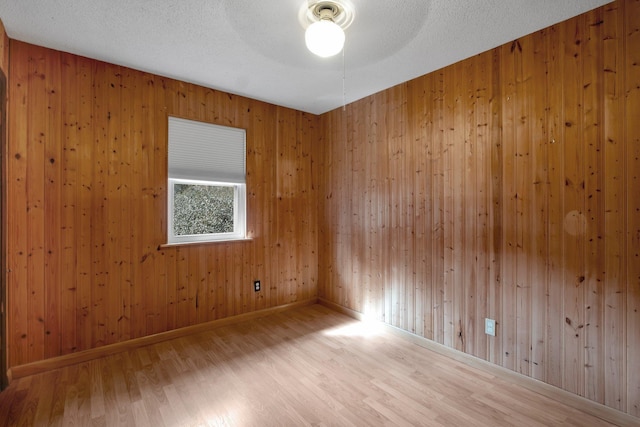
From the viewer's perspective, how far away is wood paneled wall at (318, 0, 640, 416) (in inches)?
71.4

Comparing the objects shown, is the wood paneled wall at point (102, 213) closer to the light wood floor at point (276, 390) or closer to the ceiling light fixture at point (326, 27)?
the light wood floor at point (276, 390)

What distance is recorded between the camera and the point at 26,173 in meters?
2.29

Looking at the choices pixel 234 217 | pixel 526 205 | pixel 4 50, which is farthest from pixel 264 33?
pixel 526 205

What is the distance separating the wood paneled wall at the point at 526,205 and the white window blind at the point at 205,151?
153 centimetres

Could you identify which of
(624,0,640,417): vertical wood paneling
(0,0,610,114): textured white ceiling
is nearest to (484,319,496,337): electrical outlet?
(624,0,640,417): vertical wood paneling

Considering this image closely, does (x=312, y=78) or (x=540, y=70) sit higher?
(x=312, y=78)

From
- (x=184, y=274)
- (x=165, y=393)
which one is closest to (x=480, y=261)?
(x=165, y=393)

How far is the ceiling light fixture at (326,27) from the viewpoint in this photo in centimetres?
172

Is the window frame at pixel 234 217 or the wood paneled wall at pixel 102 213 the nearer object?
the wood paneled wall at pixel 102 213

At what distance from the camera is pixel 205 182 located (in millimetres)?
3191

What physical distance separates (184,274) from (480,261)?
2.75 meters

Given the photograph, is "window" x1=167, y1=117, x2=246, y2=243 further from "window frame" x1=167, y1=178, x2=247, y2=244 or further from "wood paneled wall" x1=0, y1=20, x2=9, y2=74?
"wood paneled wall" x1=0, y1=20, x2=9, y2=74

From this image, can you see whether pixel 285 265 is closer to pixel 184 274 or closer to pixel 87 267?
pixel 184 274

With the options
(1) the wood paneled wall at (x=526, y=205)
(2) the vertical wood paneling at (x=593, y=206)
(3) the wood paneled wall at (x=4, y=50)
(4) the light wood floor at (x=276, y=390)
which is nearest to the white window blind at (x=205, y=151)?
(3) the wood paneled wall at (x=4, y=50)
